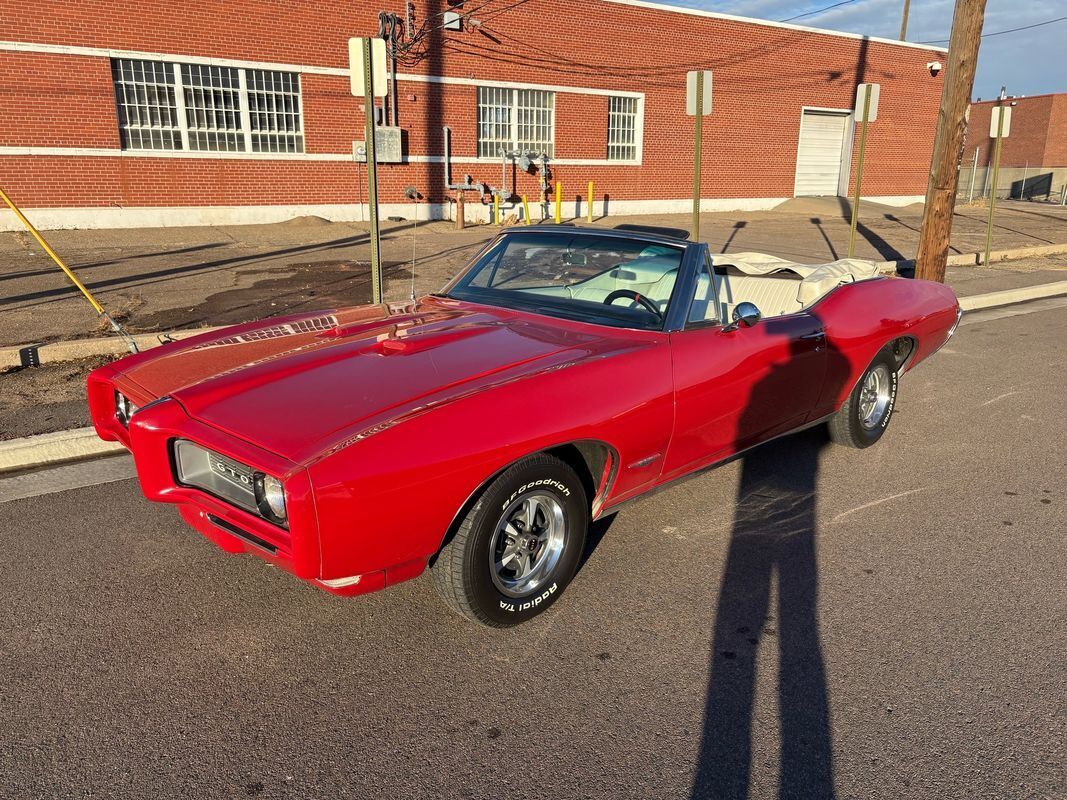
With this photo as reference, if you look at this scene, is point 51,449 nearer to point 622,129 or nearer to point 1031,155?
point 622,129

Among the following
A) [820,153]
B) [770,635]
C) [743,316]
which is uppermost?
[820,153]

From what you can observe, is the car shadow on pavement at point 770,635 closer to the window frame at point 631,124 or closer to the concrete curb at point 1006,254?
the concrete curb at point 1006,254

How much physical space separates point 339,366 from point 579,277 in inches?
59.0

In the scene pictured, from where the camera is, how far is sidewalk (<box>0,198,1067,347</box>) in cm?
909

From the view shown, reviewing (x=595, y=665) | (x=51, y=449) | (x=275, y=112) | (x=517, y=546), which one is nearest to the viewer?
(x=595, y=665)

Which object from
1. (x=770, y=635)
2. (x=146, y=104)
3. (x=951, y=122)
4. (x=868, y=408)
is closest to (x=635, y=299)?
(x=770, y=635)

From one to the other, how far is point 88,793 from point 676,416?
101 inches

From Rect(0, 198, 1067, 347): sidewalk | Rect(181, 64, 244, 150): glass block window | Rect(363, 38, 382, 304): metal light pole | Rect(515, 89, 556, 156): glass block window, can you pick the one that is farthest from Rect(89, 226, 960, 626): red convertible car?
Rect(515, 89, 556, 156): glass block window

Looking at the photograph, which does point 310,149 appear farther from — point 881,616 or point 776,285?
point 881,616

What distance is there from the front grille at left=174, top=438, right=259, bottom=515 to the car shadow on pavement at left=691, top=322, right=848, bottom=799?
5.72 feet

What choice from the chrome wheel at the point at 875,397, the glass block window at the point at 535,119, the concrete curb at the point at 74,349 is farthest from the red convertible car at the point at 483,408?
the glass block window at the point at 535,119

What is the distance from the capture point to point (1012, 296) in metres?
11.8

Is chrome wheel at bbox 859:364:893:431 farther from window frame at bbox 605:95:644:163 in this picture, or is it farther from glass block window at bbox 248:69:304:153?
window frame at bbox 605:95:644:163

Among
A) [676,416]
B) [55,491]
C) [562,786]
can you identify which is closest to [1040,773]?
[562,786]
